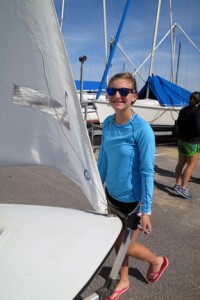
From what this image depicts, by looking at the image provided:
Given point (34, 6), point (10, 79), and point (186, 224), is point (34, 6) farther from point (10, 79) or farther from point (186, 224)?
point (186, 224)

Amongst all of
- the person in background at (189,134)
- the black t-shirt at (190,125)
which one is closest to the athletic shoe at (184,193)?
the person in background at (189,134)

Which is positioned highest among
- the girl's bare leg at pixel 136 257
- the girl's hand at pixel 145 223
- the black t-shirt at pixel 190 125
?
the black t-shirt at pixel 190 125

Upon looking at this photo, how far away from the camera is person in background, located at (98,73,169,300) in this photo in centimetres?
193

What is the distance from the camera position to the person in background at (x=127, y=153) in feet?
6.32

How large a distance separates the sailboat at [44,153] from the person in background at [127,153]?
1.00 feet

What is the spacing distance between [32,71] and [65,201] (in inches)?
127

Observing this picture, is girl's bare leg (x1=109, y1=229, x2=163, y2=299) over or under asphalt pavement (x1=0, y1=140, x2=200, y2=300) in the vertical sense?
over

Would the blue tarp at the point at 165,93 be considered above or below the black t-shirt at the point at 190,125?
above

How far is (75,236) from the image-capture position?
5.25ft

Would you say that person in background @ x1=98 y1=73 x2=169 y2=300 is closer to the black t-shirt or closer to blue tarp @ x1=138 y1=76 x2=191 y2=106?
the black t-shirt

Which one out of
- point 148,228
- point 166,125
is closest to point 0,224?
point 148,228

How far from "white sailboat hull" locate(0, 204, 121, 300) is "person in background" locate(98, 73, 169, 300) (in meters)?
0.32

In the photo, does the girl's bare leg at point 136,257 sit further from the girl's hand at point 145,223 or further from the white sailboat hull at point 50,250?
the white sailboat hull at point 50,250

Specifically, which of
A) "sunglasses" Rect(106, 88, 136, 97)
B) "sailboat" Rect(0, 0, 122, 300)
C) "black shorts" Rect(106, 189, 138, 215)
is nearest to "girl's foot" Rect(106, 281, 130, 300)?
"black shorts" Rect(106, 189, 138, 215)
